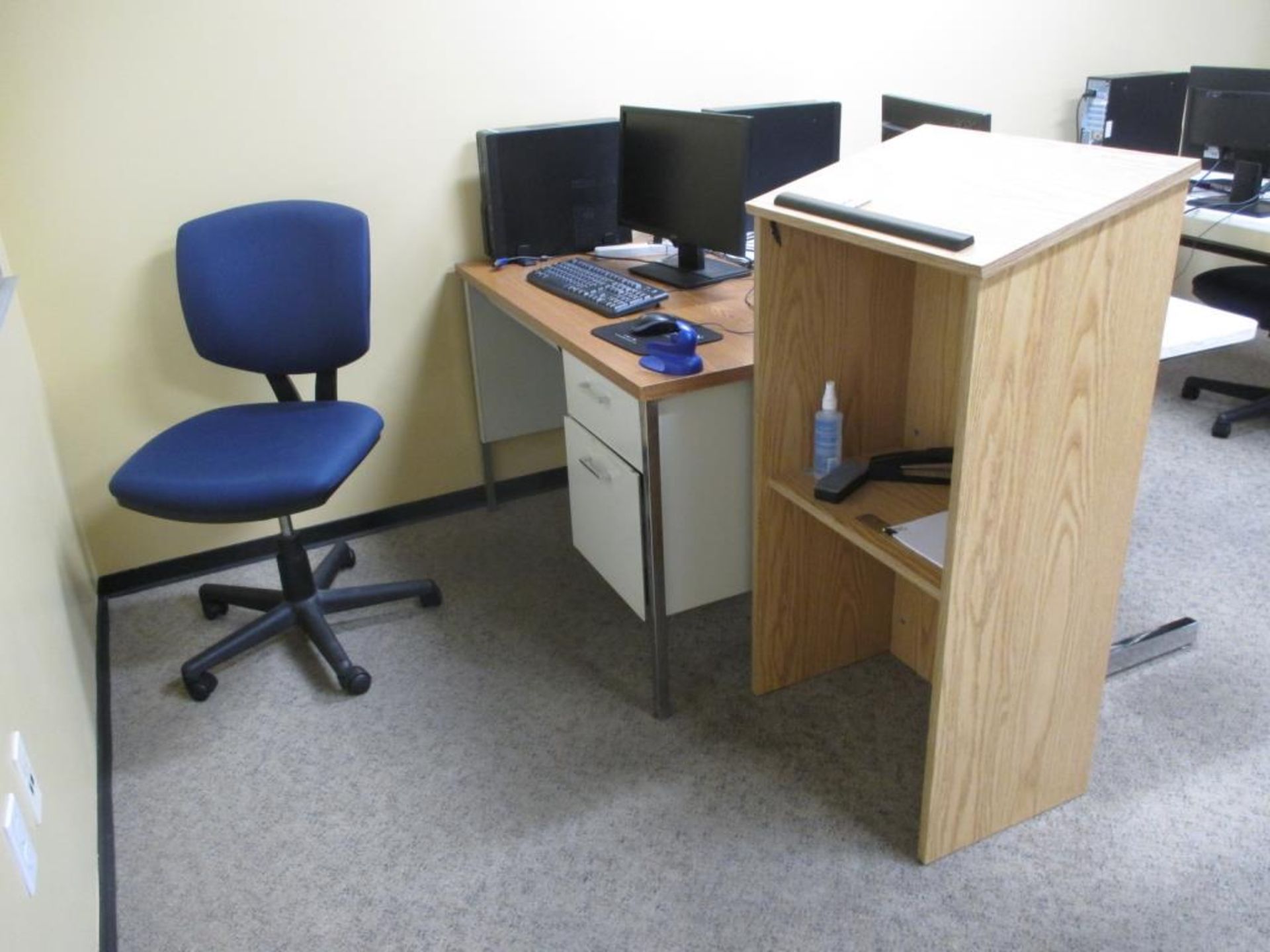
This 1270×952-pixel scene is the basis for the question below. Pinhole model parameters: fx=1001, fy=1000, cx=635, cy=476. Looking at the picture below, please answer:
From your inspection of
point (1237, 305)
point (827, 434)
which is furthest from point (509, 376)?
point (1237, 305)

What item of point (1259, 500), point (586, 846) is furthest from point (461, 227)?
point (1259, 500)

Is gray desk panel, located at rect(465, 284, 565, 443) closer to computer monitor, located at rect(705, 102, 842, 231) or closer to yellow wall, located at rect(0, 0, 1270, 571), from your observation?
yellow wall, located at rect(0, 0, 1270, 571)

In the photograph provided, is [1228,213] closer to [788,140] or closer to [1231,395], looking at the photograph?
[1231,395]

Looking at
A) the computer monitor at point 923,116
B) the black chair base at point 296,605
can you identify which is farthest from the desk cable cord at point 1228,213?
the black chair base at point 296,605

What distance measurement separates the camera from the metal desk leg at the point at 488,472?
9.98 ft

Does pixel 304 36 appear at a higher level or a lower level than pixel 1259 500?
higher

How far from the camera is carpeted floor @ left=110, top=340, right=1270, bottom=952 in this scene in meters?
1.67

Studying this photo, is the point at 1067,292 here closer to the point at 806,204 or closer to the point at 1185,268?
the point at 806,204

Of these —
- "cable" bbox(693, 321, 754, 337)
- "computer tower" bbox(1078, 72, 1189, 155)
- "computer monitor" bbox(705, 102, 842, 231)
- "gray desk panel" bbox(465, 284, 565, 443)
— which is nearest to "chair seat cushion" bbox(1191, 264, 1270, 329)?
"computer tower" bbox(1078, 72, 1189, 155)

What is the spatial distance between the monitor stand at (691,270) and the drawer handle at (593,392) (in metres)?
0.46

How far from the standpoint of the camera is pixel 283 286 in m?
2.45

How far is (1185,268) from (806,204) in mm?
3406

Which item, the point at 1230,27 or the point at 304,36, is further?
the point at 1230,27

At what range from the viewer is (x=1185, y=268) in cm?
428
